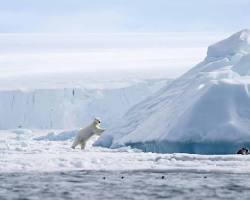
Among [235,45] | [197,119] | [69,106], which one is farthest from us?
[69,106]

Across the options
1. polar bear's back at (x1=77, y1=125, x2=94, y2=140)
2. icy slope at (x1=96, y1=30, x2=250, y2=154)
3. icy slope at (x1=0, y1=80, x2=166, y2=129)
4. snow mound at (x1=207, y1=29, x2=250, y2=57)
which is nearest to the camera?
polar bear's back at (x1=77, y1=125, x2=94, y2=140)

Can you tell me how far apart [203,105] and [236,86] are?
177cm

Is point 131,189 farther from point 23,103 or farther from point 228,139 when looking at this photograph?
point 23,103

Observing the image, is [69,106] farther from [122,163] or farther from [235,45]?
[122,163]

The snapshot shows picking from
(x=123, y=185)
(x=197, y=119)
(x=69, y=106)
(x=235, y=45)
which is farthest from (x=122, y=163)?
(x=69, y=106)

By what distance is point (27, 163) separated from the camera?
48.0ft

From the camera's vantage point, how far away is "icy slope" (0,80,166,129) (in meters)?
98.9

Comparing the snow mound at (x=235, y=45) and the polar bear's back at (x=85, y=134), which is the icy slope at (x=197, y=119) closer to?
the snow mound at (x=235, y=45)

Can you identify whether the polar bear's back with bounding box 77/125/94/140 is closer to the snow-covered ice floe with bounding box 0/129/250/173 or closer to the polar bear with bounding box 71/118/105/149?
the polar bear with bounding box 71/118/105/149

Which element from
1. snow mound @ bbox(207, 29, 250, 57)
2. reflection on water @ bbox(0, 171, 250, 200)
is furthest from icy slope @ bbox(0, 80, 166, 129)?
reflection on water @ bbox(0, 171, 250, 200)

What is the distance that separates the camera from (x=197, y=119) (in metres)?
27.2

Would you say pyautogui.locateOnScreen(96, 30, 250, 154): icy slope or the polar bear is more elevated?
pyautogui.locateOnScreen(96, 30, 250, 154): icy slope

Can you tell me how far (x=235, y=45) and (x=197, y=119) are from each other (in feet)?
39.5

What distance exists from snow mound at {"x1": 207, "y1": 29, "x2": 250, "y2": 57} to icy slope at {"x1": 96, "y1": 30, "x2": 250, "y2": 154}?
3.40 meters
